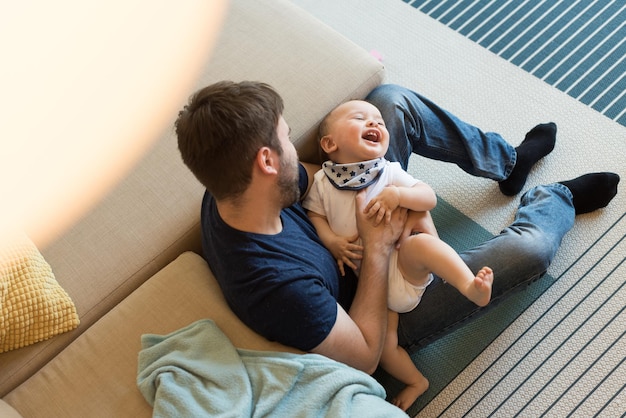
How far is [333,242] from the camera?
145 centimetres

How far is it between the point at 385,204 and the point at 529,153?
631 mm

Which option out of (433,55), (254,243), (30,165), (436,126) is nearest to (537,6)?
(433,55)

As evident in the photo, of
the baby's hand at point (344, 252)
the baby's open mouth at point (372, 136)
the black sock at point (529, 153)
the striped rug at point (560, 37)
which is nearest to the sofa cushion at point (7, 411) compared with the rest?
the baby's hand at point (344, 252)

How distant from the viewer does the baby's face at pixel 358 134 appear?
1476mm

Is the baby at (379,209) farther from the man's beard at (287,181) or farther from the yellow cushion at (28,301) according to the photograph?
the yellow cushion at (28,301)

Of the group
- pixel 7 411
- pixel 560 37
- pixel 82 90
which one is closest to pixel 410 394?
pixel 7 411

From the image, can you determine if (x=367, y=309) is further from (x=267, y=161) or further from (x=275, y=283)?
(x=267, y=161)

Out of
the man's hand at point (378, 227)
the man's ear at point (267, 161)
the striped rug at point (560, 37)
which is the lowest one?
the man's hand at point (378, 227)

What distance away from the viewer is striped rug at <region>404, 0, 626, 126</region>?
2.02m

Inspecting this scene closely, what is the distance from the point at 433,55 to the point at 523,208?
0.73 meters

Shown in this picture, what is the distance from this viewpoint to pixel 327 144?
1.53 m

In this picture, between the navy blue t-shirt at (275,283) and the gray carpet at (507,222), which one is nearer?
the navy blue t-shirt at (275,283)

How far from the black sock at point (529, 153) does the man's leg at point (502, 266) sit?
161 millimetres

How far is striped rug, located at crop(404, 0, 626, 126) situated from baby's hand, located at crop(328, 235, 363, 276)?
1.03m
